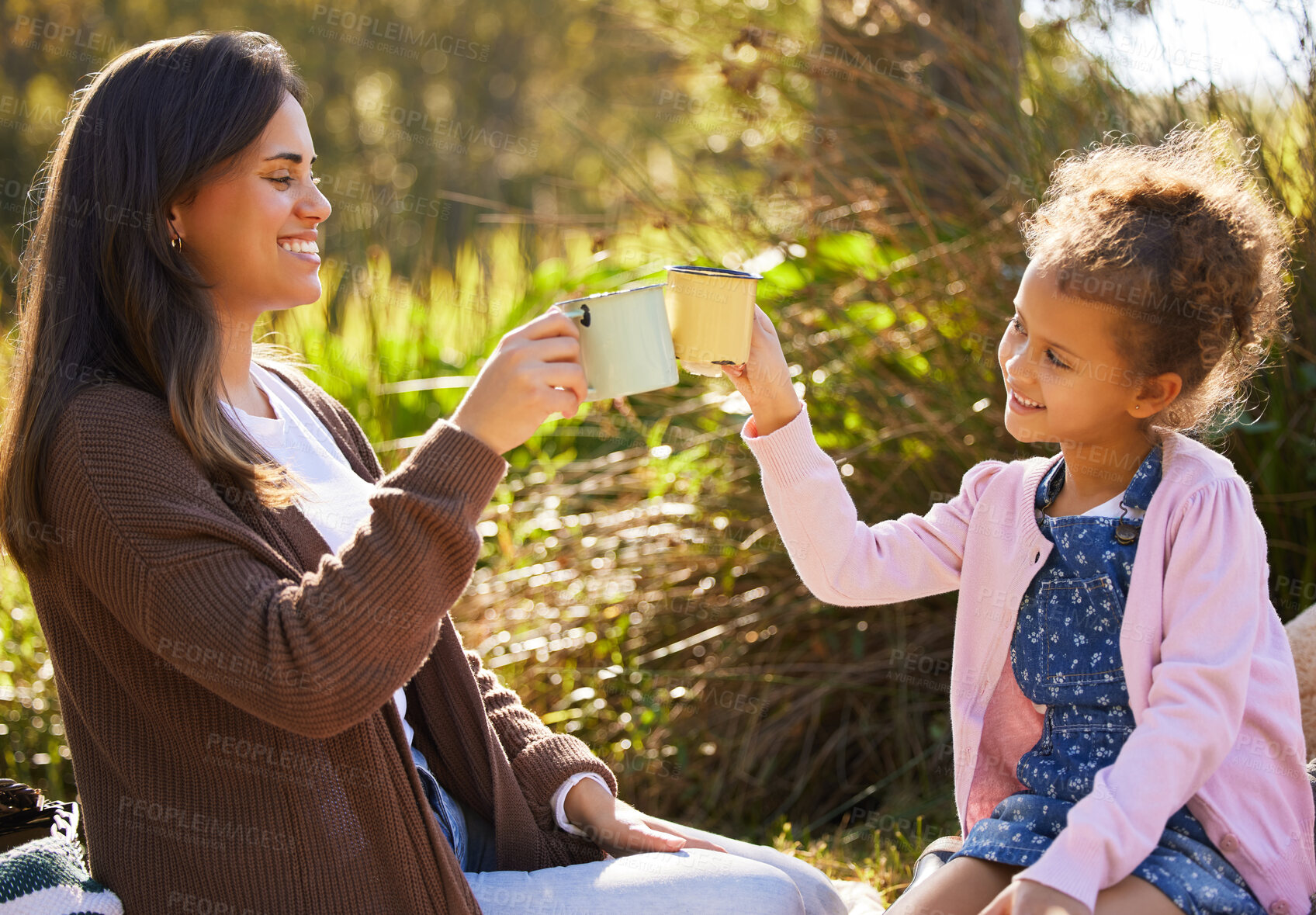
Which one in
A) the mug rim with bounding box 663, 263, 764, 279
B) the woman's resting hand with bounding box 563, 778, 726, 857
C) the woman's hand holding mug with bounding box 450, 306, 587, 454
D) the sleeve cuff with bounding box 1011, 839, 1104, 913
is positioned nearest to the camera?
the sleeve cuff with bounding box 1011, 839, 1104, 913

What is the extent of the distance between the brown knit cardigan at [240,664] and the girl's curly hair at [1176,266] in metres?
0.99

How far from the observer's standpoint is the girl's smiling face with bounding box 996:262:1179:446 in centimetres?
176

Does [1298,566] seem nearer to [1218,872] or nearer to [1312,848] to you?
[1312,848]

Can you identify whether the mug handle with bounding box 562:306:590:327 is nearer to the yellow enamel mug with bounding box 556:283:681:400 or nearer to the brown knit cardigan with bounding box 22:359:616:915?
the yellow enamel mug with bounding box 556:283:681:400

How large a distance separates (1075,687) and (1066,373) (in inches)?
19.6

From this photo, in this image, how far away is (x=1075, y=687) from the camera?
5.80ft

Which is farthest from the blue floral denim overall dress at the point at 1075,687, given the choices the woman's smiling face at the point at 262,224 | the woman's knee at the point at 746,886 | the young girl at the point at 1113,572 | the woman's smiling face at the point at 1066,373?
the woman's smiling face at the point at 262,224

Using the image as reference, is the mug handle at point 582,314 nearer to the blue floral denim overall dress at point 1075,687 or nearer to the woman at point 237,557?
the woman at point 237,557

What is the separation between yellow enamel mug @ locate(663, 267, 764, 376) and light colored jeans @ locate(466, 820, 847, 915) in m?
0.82

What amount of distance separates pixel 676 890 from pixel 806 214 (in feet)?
8.26

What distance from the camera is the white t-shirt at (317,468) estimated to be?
73.4 inches

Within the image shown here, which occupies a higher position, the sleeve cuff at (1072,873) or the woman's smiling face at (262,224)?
the woman's smiling face at (262,224)

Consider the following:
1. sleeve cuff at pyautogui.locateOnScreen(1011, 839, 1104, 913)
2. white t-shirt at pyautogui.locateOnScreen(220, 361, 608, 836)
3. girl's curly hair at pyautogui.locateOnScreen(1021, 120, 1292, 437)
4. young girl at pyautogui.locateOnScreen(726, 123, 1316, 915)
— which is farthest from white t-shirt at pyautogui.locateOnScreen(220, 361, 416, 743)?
girl's curly hair at pyautogui.locateOnScreen(1021, 120, 1292, 437)

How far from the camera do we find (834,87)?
4062 millimetres
